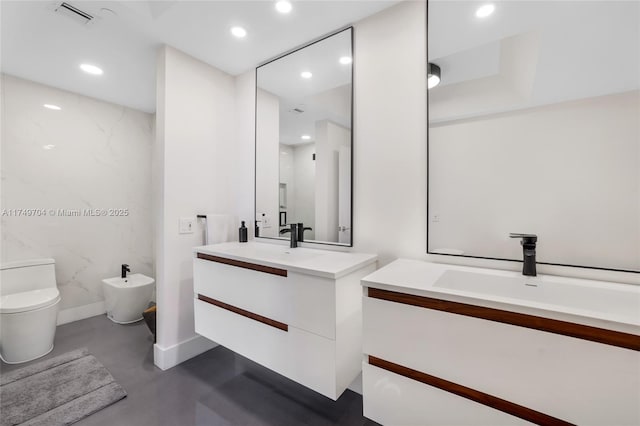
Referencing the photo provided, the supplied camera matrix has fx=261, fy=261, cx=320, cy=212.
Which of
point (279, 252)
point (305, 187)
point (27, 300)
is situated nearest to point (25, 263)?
point (27, 300)

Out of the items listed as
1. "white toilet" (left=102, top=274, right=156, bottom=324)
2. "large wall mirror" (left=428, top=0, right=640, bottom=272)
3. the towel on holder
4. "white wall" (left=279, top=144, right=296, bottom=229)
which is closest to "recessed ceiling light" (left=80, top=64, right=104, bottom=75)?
the towel on holder

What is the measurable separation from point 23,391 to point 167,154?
184 centimetres

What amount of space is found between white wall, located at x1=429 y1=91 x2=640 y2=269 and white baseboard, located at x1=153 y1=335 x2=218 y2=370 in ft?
6.79

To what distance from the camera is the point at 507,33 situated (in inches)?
51.9

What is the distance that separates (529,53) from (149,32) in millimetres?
2389

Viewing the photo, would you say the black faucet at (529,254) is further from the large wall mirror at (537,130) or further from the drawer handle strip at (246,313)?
the drawer handle strip at (246,313)

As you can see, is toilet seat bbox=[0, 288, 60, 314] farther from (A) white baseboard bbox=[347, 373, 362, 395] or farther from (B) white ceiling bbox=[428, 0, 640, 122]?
(B) white ceiling bbox=[428, 0, 640, 122]

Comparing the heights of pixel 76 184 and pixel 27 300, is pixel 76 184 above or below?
above

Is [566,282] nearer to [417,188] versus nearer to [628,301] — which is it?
[628,301]

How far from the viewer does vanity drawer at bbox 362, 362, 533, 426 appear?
3.03ft

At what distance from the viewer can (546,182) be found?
1.21 metres

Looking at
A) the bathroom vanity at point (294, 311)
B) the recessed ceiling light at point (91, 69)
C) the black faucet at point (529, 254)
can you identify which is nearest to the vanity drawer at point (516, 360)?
the bathroom vanity at point (294, 311)

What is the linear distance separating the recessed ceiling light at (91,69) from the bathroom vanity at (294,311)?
6.72 feet

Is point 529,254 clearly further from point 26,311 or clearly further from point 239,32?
point 26,311
